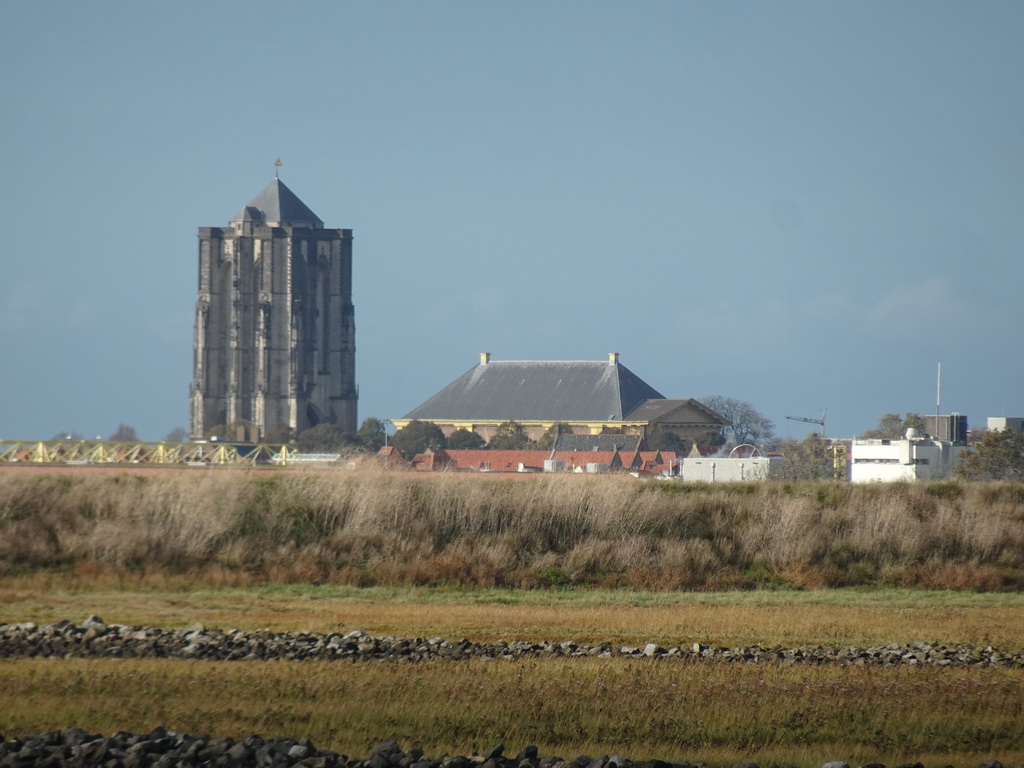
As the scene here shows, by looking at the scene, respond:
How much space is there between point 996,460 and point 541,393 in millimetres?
48513

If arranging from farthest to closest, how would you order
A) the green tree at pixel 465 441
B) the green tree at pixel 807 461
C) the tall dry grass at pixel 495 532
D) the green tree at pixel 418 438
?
1. the green tree at pixel 465 441
2. the green tree at pixel 418 438
3. the green tree at pixel 807 461
4. the tall dry grass at pixel 495 532

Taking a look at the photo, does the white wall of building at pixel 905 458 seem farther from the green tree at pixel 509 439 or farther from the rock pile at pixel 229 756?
the rock pile at pixel 229 756

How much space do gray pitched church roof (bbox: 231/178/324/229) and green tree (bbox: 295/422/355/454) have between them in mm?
18926

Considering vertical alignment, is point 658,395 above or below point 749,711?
above

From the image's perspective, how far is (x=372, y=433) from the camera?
326 feet

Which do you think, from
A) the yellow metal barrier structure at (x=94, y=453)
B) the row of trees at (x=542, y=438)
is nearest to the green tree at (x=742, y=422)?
the row of trees at (x=542, y=438)

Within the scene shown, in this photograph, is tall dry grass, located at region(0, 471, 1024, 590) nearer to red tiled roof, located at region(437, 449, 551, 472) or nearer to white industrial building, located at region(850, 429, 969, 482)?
white industrial building, located at region(850, 429, 969, 482)

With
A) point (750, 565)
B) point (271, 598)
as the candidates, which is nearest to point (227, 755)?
point (271, 598)

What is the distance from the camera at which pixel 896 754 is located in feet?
32.3

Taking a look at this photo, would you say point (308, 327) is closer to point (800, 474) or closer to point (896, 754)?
point (800, 474)

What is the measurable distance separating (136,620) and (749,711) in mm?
9149

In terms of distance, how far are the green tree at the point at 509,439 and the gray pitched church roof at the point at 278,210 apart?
90.0 feet

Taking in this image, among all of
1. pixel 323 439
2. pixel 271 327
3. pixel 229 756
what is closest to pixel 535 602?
pixel 229 756

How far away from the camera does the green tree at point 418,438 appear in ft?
276
